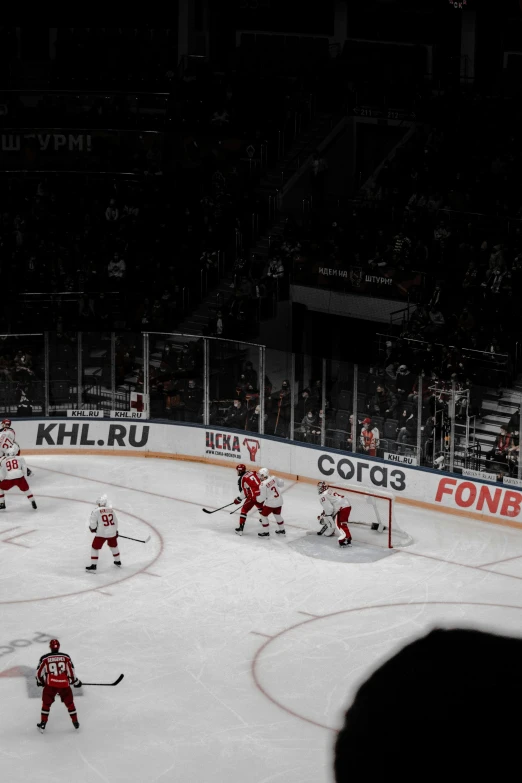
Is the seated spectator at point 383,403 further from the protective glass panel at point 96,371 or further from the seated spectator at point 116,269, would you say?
the seated spectator at point 116,269

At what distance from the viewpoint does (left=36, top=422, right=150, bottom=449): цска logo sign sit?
24.8m

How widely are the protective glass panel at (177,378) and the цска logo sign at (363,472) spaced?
300 centimetres

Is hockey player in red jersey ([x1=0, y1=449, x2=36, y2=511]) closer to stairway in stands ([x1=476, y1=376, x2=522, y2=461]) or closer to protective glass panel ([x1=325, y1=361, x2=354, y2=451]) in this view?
protective glass panel ([x1=325, y1=361, x2=354, y2=451])

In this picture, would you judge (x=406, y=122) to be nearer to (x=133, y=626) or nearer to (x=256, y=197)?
(x=256, y=197)

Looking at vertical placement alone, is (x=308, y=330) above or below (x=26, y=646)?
above

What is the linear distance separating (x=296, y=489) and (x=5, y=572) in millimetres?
6136

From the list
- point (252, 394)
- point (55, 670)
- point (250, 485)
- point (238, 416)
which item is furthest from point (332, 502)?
point (55, 670)

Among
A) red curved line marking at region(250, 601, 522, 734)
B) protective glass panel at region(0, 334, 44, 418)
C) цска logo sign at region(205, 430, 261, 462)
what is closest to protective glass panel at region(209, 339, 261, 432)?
цска logo sign at region(205, 430, 261, 462)

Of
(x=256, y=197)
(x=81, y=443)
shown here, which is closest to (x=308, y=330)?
(x=256, y=197)

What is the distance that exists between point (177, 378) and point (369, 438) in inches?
171

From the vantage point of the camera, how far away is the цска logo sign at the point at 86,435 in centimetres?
2478

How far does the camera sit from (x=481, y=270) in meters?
25.2

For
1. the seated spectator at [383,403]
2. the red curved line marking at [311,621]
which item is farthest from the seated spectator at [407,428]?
the red curved line marking at [311,621]

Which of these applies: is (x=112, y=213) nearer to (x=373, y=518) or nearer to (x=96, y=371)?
(x=96, y=371)
